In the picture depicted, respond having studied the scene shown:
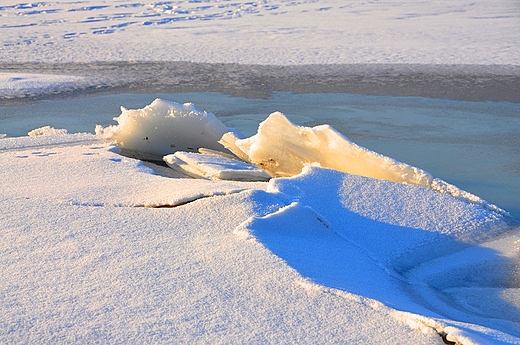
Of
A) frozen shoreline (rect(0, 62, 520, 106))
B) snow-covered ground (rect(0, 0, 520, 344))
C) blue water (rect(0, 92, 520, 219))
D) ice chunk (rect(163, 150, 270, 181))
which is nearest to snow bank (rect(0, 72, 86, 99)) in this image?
frozen shoreline (rect(0, 62, 520, 106))

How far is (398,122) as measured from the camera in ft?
17.4

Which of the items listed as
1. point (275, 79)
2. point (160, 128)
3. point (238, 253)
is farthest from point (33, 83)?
point (238, 253)

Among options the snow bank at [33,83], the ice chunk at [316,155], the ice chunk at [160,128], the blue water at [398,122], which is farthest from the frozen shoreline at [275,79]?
the ice chunk at [316,155]

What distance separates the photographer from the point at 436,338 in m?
Answer: 1.75

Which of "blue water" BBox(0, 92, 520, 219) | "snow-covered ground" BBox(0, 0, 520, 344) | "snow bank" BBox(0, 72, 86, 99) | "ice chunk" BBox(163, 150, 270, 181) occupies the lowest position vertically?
"blue water" BBox(0, 92, 520, 219)

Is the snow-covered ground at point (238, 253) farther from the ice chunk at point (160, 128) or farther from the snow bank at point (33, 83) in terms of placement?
the snow bank at point (33, 83)

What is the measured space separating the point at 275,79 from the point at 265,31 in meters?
3.22

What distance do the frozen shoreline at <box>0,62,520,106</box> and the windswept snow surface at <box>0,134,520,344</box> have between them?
3255mm

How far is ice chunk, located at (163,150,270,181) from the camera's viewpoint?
3.53m

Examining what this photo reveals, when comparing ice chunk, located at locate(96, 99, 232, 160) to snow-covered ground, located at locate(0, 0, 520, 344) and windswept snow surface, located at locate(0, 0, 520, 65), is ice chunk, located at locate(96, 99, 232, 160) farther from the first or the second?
windswept snow surface, located at locate(0, 0, 520, 65)

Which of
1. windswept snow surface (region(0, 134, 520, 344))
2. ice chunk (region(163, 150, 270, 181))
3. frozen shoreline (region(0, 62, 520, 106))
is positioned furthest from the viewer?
frozen shoreline (region(0, 62, 520, 106))

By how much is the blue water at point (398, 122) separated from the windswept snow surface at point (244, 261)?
33.2 inches

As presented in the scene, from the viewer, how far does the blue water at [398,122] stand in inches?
158

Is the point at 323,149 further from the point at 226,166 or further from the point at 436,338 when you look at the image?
the point at 436,338
